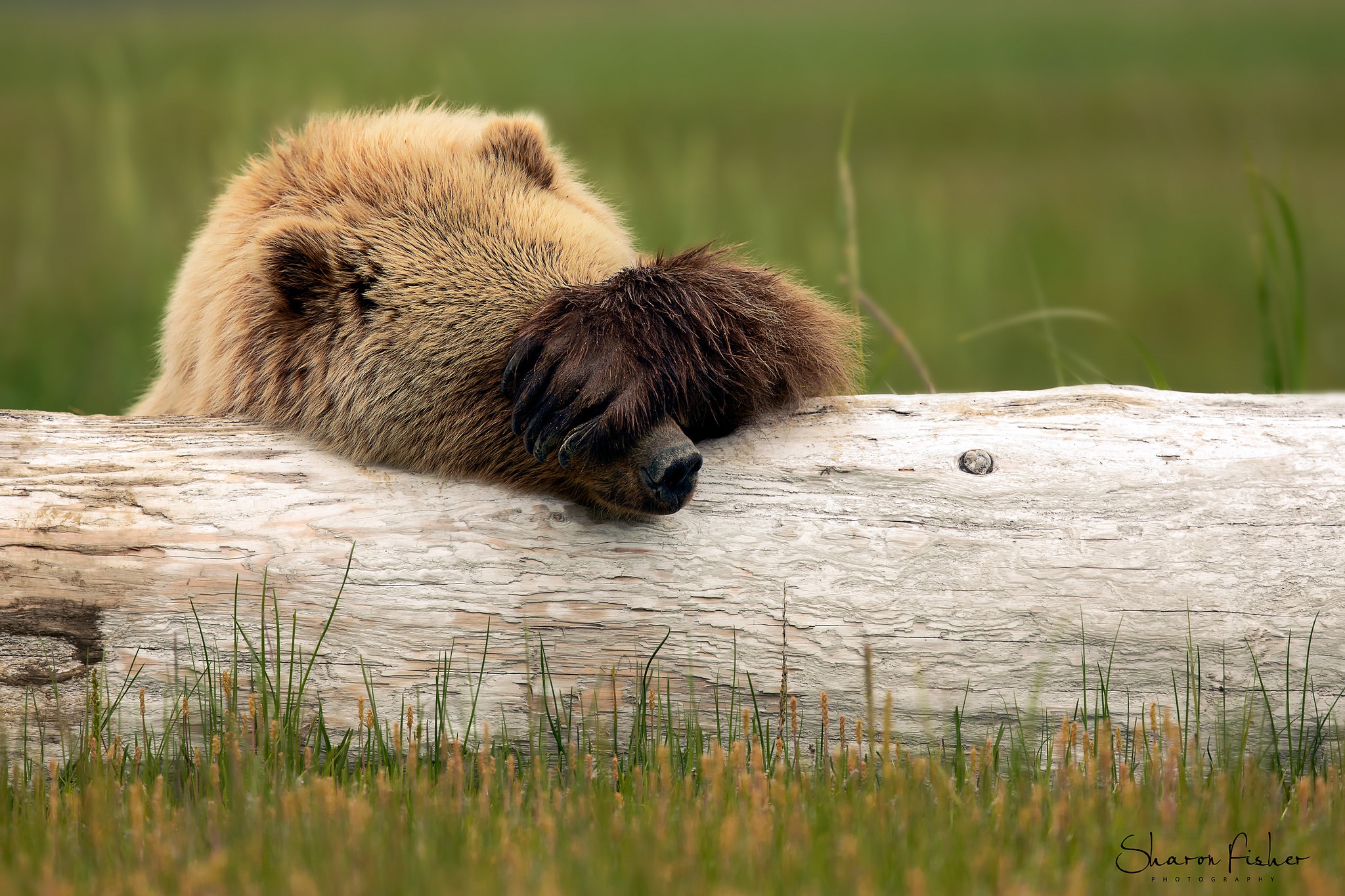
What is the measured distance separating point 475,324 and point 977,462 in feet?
4.98

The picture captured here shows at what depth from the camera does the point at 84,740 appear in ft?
8.20

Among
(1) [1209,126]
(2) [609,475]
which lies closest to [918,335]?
(2) [609,475]

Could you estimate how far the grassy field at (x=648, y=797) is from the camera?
1.87 metres

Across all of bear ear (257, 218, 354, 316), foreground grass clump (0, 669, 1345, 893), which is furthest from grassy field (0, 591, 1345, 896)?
bear ear (257, 218, 354, 316)

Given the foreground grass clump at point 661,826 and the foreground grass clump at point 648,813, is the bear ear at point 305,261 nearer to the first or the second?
the foreground grass clump at point 648,813

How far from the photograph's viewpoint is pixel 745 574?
280cm

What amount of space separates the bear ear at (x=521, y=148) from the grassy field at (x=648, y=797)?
1.91m

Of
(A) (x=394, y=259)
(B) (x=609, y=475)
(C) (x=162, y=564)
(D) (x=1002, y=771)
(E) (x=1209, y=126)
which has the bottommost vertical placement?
(D) (x=1002, y=771)

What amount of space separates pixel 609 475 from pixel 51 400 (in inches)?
202

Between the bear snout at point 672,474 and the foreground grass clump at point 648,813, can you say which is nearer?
the foreground grass clump at point 648,813

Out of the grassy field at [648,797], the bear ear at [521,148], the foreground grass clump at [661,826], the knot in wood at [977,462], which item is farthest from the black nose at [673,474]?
the bear ear at [521,148]

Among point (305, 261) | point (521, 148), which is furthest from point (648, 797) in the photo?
point (521, 148)

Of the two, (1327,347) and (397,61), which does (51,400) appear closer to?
(397,61)

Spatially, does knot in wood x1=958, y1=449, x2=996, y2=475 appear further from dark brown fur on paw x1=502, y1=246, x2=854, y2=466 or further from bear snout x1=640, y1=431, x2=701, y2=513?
bear snout x1=640, y1=431, x2=701, y2=513
